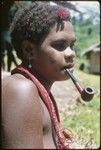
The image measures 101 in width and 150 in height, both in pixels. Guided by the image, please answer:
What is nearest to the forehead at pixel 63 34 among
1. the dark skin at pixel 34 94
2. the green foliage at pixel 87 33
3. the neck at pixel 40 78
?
the dark skin at pixel 34 94

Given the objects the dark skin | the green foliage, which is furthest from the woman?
the green foliage

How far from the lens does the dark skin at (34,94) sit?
2.11 meters

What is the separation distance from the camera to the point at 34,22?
2418mm

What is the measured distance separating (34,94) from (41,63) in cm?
29

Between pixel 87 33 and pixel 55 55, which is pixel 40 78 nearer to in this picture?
pixel 55 55

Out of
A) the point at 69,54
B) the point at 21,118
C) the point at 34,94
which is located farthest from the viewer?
the point at 69,54

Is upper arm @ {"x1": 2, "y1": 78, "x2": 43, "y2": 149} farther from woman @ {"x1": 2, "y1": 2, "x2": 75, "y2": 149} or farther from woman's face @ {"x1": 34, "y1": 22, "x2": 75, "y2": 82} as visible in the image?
woman's face @ {"x1": 34, "y1": 22, "x2": 75, "y2": 82}

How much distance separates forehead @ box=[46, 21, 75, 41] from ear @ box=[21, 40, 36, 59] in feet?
0.32

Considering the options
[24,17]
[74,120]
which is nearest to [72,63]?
[24,17]

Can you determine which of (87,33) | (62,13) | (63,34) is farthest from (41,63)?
(87,33)

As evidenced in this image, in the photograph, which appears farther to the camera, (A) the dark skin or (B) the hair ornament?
(B) the hair ornament

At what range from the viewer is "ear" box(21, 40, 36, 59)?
243 cm

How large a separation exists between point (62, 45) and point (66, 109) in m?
7.34

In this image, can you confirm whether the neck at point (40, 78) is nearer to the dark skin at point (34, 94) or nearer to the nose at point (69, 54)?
the dark skin at point (34, 94)
